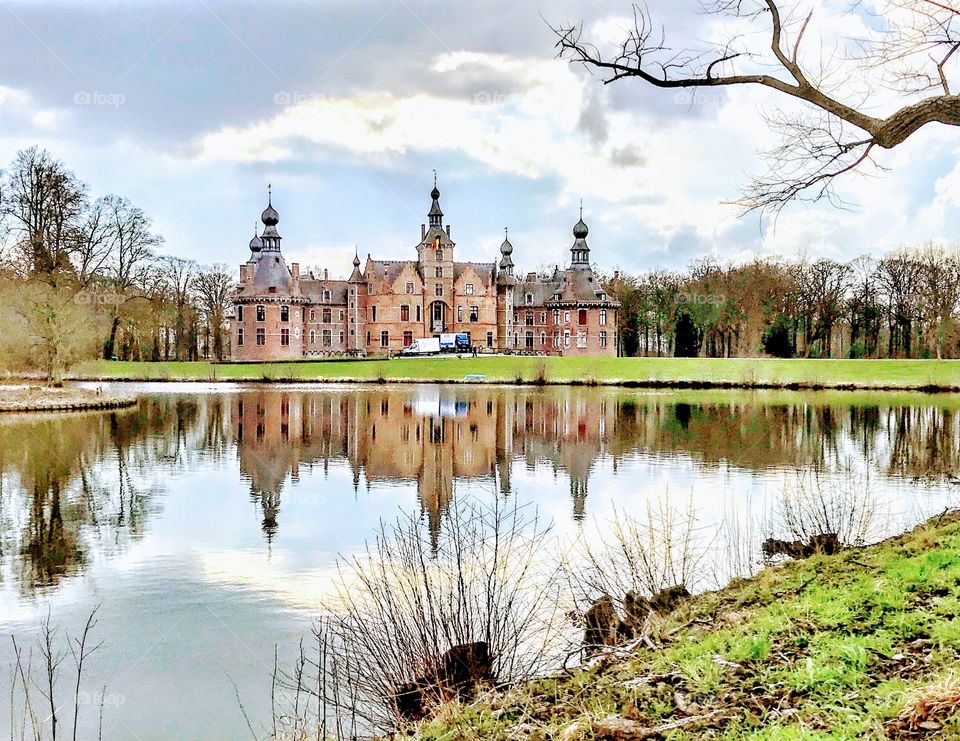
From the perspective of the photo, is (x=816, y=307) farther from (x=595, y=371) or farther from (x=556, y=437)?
(x=556, y=437)

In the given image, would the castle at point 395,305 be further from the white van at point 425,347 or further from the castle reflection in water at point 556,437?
the castle reflection in water at point 556,437

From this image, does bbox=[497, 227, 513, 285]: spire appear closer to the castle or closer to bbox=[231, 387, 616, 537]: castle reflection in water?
the castle

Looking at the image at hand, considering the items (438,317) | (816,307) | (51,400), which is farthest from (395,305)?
(51,400)

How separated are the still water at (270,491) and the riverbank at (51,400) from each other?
6.01ft

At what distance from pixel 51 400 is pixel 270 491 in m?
20.4

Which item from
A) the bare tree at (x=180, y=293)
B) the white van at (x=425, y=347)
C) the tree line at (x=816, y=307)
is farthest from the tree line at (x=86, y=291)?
the tree line at (x=816, y=307)

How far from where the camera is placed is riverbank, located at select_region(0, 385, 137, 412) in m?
30.8

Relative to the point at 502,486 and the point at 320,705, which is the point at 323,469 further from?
the point at 320,705

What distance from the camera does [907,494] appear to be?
1423 centimetres

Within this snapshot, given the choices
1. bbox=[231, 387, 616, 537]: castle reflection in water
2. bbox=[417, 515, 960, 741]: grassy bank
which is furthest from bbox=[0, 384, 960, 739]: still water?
bbox=[417, 515, 960, 741]: grassy bank

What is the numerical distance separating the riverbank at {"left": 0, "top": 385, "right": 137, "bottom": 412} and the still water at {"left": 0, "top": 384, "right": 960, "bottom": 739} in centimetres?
183

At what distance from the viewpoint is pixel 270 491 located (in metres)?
16.0

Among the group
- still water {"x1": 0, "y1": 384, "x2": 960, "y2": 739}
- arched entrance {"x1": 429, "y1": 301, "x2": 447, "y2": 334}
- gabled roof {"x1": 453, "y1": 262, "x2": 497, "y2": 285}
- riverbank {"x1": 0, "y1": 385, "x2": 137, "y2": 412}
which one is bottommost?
still water {"x1": 0, "y1": 384, "x2": 960, "y2": 739}

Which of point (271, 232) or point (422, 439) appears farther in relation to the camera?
point (271, 232)
